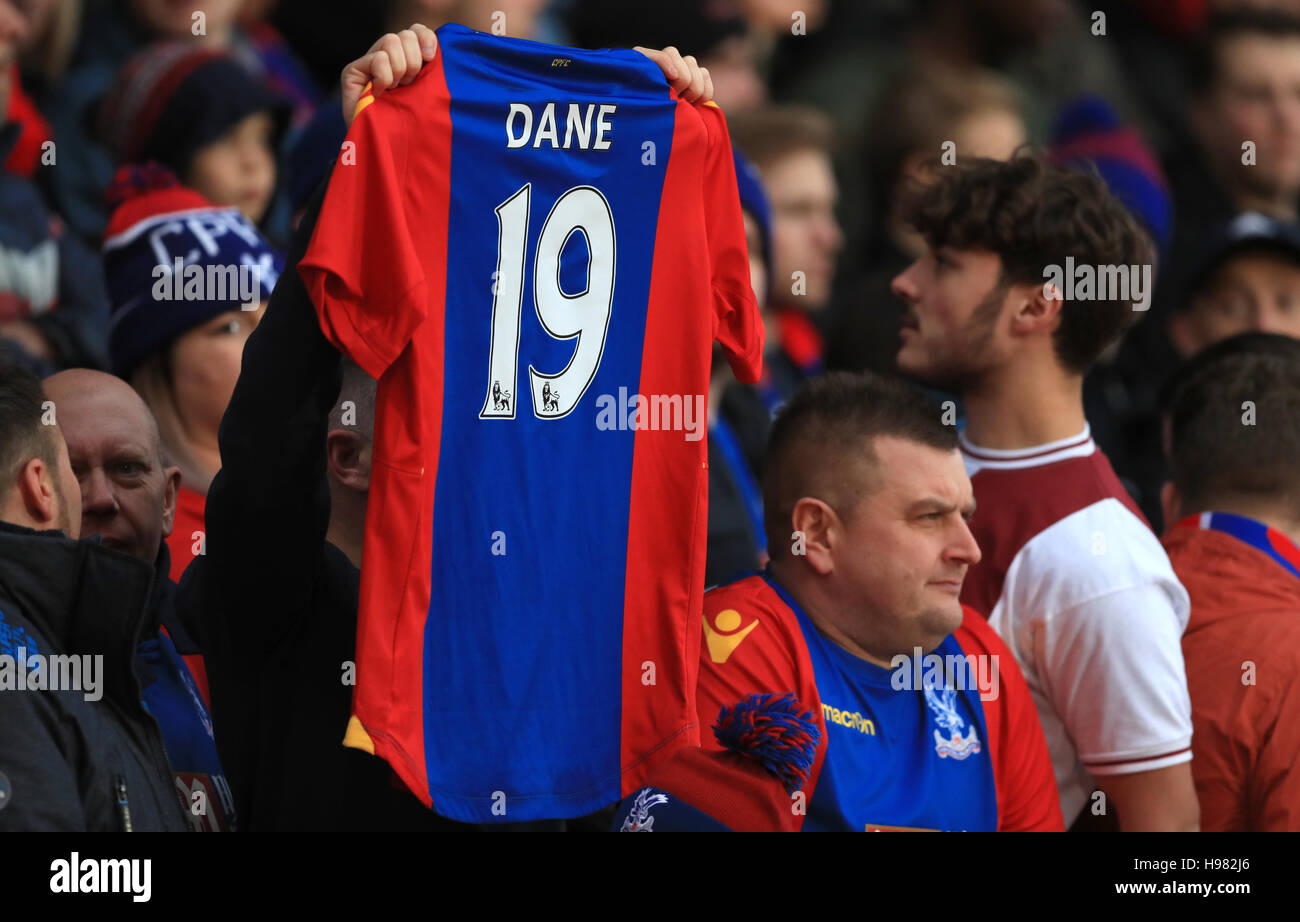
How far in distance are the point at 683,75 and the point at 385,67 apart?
0.56 metres

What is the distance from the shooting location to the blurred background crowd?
460cm

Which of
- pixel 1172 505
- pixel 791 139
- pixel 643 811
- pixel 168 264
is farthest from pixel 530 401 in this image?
pixel 791 139

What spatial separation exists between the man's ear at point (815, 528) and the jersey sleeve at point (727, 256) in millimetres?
363

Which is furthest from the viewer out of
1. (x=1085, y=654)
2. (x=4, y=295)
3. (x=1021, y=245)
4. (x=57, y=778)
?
(x=4, y=295)

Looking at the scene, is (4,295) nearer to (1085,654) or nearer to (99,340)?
(99,340)

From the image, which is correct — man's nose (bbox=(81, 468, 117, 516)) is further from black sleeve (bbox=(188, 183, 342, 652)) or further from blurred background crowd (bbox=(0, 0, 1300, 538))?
black sleeve (bbox=(188, 183, 342, 652))

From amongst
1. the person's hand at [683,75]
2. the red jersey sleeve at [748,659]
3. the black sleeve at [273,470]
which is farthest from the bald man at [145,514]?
the person's hand at [683,75]

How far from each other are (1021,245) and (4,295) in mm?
2774

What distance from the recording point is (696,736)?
286cm

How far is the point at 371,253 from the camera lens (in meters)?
2.62

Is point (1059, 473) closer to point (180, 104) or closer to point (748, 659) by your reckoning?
point (748, 659)

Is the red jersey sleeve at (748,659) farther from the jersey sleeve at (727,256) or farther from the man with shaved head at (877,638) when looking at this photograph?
the jersey sleeve at (727,256)
